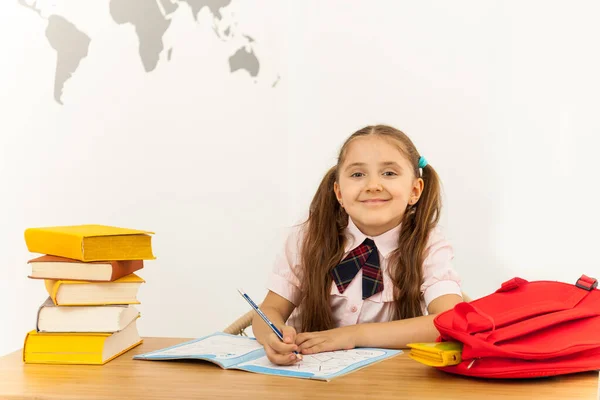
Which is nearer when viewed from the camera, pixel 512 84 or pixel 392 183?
pixel 392 183

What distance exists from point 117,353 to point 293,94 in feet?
5.98

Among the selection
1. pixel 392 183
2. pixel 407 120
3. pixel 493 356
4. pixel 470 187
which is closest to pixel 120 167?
pixel 407 120

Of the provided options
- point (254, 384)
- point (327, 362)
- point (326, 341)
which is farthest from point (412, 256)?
point (254, 384)

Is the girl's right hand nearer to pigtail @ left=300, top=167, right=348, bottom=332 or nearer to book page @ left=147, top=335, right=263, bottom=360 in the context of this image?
book page @ left=147, top=335, right=263, bottom=360

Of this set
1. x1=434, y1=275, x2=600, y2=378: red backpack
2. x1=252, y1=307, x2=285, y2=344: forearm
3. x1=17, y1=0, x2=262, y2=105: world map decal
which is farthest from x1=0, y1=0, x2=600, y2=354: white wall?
x1=434, y1=275, x2=600, y2=378: red backpack

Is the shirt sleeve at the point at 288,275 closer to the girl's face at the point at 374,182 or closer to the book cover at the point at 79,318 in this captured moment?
the girl's face at the point at 374,182

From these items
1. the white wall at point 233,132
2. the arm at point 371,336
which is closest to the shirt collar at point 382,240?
the arm at point 371,336

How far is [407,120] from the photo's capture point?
286 centimetres

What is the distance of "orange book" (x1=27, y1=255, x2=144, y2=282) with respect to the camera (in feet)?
4.43

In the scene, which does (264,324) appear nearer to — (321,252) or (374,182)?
(321,252)

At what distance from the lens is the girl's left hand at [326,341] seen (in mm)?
1381

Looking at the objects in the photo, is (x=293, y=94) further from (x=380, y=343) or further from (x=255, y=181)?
(x=380, y=343)

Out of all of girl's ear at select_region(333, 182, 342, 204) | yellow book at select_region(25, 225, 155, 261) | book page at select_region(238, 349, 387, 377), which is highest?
girl's ear at select_region(333, 182, 342, 204)

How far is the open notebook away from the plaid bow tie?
1.17ft
